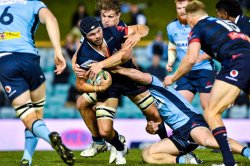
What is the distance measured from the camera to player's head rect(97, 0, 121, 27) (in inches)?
500

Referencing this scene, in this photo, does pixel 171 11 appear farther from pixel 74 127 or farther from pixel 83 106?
pixel 83 106

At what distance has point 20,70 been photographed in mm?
Answer: 10414

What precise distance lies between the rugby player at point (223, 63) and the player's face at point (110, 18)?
243 centimetres

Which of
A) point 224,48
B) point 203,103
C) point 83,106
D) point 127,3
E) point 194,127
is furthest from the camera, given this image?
point 127,3

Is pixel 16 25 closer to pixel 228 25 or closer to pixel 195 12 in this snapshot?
pixel 195 12

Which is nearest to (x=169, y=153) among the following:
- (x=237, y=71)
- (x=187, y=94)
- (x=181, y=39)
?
(x=237, y=71)

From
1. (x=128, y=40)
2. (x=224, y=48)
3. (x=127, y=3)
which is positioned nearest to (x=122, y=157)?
(x=128, y=40)

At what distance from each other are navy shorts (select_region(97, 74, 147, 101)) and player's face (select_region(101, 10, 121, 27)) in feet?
3.47

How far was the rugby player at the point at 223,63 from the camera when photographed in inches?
401

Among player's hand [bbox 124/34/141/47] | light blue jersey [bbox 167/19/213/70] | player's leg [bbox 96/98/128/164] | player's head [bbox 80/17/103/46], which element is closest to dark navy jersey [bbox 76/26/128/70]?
player's hand [bbox 124/34/141/47]

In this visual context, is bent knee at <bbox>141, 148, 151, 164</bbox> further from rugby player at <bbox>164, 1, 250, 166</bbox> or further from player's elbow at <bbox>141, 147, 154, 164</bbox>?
rugby player at <bbox>164, 1, 250, 166</bbox>

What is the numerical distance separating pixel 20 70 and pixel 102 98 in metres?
1.96

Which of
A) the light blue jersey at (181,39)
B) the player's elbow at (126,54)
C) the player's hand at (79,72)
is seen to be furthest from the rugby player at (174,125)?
the light blue jersey at (181,39)

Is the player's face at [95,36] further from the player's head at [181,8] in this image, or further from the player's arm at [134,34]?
the player's head at [181,8]
